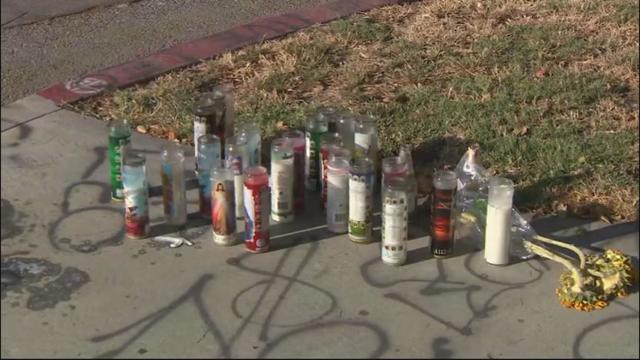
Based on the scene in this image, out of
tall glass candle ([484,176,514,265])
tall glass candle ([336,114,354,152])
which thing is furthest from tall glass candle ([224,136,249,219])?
tall glass candle ([484,176,514,265])

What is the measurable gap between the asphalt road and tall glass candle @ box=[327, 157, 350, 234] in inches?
78.7

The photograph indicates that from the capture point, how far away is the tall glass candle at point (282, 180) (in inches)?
177

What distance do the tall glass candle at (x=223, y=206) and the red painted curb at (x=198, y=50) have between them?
156 centimetres

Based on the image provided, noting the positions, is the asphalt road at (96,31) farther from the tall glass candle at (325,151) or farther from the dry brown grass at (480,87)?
the tall glass candle at (325,151)

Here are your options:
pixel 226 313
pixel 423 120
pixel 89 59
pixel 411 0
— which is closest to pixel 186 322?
pixel 226 313

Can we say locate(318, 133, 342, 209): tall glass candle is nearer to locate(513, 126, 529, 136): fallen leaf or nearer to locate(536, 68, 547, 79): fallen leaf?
locate(513, 126, 529, 136): fallen leaf

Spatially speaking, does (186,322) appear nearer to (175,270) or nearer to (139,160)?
(175,270)

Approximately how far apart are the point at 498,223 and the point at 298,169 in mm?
953

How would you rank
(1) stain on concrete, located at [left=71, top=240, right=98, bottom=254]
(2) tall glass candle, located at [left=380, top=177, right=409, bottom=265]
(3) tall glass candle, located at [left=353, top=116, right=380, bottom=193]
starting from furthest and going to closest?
(3) tall glass candle, located at [left=353, top=116, right=380, bottom=193] < (1) stain on concrete, located at [left=71, top=240, right=98, bottom=254] < (2) tall glass candle, located at [left=380, top=177, right=409, bottom=265]

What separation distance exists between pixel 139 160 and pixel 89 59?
1920 mm

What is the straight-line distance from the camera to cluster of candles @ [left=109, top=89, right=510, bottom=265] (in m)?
4.26

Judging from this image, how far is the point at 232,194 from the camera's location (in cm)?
434

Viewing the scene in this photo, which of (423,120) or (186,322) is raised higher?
(423,120)

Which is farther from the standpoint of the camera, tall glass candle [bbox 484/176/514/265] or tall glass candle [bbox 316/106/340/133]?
tall glass candle [bbox 316/106/340/133]
